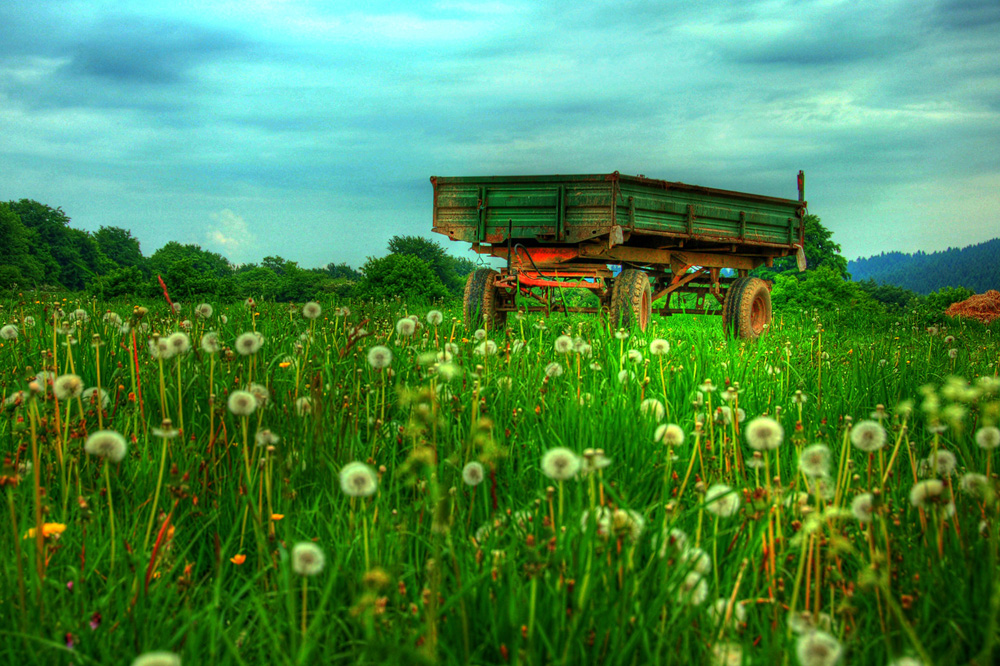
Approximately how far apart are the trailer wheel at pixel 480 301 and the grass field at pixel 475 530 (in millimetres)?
5302

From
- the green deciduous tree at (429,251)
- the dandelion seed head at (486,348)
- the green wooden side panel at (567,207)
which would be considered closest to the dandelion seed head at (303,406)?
the dandelion seed head at (486,348)

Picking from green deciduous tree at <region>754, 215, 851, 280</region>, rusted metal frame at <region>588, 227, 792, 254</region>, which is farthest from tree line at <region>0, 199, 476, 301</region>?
green deciduous tree at <region>754, 215, 851, 280</region>

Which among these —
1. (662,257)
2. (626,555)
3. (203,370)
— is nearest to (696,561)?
(626,555)

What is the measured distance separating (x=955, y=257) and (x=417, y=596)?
142m

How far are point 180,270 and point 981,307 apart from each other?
2422cm

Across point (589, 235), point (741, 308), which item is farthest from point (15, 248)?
point (741, 308)

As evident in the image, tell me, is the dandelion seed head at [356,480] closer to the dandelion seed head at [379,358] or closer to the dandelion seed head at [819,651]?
the dandelion seed head at [819,651]

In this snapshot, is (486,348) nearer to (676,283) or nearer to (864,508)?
(864,508)

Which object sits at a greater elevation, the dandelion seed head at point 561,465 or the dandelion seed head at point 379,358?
the dandelion seed head at point 379,358

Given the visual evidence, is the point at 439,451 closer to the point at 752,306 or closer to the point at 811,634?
the point at 811,634

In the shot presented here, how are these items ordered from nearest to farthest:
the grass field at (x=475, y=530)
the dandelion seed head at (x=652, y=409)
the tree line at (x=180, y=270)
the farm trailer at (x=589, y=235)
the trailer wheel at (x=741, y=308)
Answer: the grass field at (x=475, y=530)
the dandelion seed head at (x=652, y=409)
the farm trailer at (x=589, y=235)
the trailer wheel at (x=741, y=308)
the tree line at (x=180, y=270)

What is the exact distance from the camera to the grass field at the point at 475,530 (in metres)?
1.48

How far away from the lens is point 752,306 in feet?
37.0

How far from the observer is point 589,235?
914 cm
